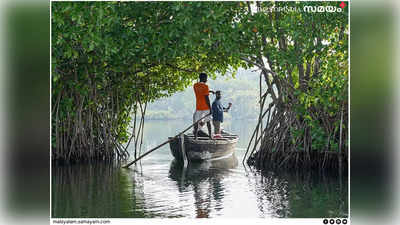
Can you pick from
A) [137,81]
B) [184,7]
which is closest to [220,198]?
[184,7]

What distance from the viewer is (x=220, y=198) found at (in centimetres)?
860

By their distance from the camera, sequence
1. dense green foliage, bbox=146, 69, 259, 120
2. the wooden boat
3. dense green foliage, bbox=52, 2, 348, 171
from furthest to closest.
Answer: dense green foliage, bbox=146, 69, 259, 120 < the wooden boat < dense green foliage, bbox=52, 2, 348, 171

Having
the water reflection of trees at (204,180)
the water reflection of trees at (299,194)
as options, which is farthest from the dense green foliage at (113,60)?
the water reflection of trees at (299,194)

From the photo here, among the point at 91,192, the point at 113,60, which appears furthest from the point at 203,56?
the point at 91,192

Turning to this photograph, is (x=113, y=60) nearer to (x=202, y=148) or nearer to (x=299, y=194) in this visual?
(x=202, y=148)

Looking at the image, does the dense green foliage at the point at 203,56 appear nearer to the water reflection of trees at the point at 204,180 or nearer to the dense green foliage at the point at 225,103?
the water reflection of trees at the point at 204,180

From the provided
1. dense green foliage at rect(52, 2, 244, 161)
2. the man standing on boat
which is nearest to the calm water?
dense green foliage at rect(52, 2, 244, 161)

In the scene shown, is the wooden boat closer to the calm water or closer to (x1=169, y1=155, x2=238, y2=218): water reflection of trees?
(x1=169, y1=155, x2=238, y2=218): water reflection of trees

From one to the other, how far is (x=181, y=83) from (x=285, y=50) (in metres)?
4.91

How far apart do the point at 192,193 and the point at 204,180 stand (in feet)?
5.28

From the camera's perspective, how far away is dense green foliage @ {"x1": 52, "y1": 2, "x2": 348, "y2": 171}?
879 centimetres

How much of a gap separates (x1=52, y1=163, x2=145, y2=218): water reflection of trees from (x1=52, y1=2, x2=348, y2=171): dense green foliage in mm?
1062

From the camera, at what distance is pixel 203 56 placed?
11508 mm
